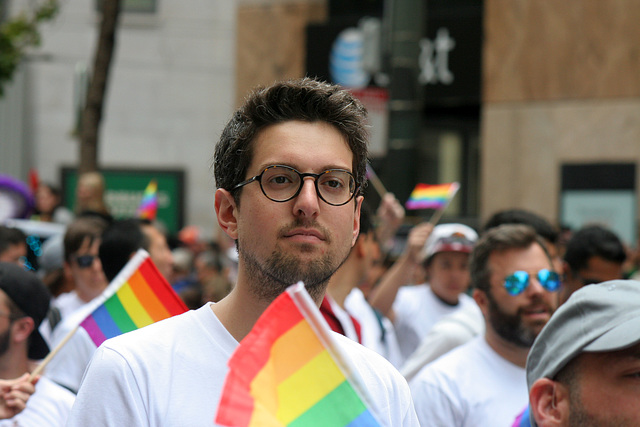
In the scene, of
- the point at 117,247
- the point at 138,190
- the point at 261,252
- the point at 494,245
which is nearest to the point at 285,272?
the point at 261,252

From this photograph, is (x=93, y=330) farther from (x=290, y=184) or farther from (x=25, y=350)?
(x=290, y=184)

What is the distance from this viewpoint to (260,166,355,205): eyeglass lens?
2346mm

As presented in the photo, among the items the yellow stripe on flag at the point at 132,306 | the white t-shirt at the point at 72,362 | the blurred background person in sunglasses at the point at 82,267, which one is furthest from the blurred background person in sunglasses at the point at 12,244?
the yellow stripe on flag at the point at 132,306

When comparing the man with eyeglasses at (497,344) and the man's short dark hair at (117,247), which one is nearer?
the man with eyeglasses at (497,344)

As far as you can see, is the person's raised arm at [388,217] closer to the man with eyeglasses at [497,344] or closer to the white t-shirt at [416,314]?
the white t-shirt at [416,314]

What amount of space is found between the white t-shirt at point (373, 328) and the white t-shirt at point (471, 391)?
4.05ft

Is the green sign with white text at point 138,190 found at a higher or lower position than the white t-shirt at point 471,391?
lower

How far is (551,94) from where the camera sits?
1495 cm

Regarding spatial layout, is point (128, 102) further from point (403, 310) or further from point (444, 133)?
point (403, 310)

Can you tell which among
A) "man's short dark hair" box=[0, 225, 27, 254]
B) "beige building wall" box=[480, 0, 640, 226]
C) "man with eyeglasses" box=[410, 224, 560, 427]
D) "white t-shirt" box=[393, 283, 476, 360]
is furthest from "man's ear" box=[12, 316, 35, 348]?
"beige building wall" box=[480, 0, 640, 226]

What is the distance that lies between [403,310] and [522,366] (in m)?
2.81

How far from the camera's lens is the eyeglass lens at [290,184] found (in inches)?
92.4

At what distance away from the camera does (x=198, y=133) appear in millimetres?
21266

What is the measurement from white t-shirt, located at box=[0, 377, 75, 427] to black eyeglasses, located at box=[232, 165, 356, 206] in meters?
1.65
